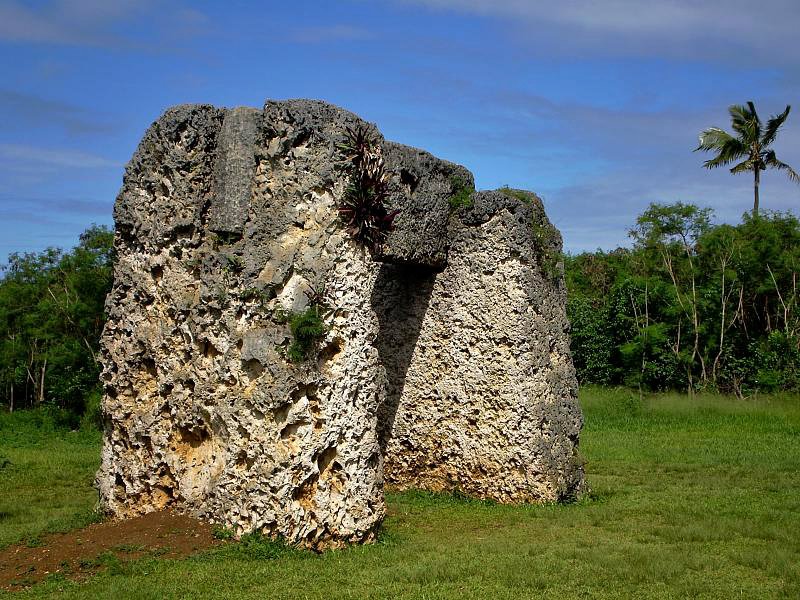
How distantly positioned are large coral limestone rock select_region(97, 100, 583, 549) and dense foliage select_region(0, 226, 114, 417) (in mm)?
9087

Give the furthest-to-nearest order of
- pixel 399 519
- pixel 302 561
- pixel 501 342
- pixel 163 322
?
pixel 501 342 → pixel 399 519 → pixel 163 322 → pixel 302 561

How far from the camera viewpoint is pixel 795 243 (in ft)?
76.5

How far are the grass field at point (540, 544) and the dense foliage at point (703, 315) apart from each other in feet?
25.6

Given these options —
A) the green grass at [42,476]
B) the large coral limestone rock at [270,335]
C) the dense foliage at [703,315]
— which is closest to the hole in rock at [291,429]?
the large coral limestone rock at [270,335]

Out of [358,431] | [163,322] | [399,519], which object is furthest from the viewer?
[399,519]

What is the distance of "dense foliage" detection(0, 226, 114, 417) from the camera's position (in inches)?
749

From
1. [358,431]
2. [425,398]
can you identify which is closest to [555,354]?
[425,398]

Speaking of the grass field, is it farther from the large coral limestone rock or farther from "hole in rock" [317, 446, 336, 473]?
"hole in rock" [317, 446, 336, 473]

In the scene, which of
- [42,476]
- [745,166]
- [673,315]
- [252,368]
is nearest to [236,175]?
[252,368]

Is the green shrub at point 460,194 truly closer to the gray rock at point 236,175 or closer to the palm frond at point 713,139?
the gray rock at point 236,175

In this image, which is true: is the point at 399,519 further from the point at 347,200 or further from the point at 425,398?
the point at 347,200

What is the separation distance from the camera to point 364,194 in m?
8.55

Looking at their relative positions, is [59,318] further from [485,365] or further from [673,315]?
[673,315]

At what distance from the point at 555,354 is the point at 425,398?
72.5 inches
